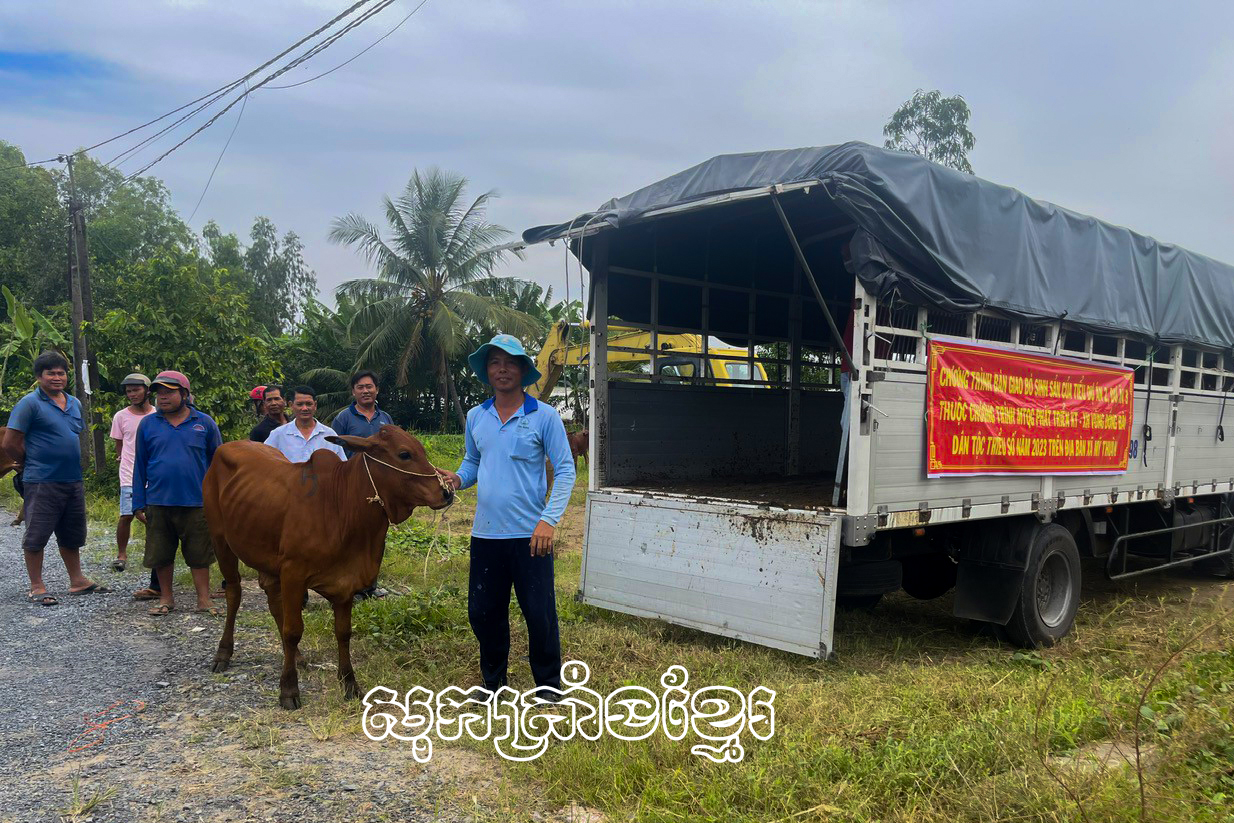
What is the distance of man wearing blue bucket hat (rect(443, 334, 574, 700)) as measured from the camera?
394cm

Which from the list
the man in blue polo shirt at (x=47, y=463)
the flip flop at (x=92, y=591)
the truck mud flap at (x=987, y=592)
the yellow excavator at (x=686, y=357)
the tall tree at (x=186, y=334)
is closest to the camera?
the truck mud flap at (x=987, y=592)

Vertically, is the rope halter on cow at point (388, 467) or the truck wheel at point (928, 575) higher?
the rope halter on cow at point (388, 467)

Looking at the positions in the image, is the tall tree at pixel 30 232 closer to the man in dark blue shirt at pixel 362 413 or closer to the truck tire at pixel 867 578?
the man in dark blue shirt at pixel 362 413

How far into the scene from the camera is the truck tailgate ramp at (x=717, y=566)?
175 inches

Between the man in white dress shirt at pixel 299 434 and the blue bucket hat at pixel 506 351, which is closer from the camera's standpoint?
the blue bucket hat at pixel 506 351

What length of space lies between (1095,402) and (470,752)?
190 inches

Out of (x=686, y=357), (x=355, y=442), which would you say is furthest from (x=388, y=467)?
(x=686, y=357)

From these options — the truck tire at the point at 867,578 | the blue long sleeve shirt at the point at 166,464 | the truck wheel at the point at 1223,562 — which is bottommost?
A: the truck wheel at the point at 1223,562

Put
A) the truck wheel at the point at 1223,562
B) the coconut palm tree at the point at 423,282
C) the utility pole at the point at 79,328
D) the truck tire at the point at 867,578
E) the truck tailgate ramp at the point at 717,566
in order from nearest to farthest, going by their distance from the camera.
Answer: the truck tailgate ramp at the point at 717,566 → the truck tire at the point at 867,578 → the truck wheel at the point at 1223,562 → the utility pole at the point at 79,328 → the coconut palm tree at the point at 423,282

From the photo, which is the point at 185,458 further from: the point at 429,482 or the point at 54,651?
the point at 429,482

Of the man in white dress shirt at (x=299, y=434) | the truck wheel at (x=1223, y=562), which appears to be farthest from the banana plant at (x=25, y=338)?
the truck wheel at (x=1223, y=562)

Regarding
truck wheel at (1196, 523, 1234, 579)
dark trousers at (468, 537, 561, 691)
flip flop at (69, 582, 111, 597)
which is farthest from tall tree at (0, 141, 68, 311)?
truck wheel at (1196, 523, 1234, 579)

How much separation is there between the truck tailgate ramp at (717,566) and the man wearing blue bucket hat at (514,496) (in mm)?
1154

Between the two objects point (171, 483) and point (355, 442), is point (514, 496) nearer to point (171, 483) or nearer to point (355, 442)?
point (355, 442)
